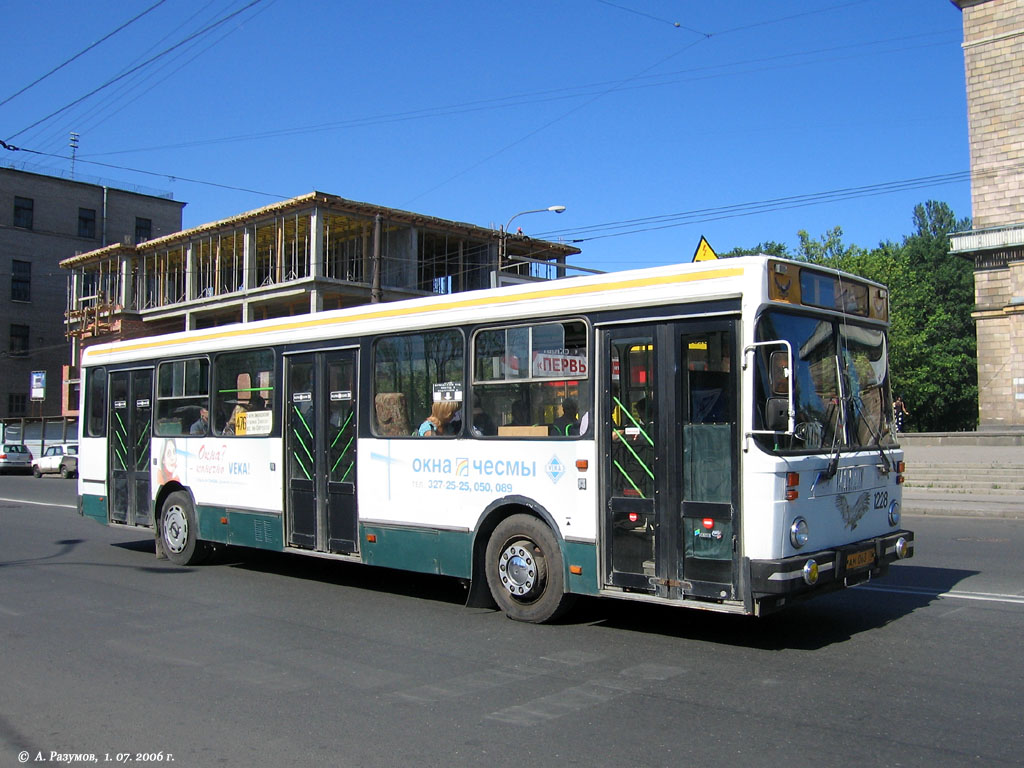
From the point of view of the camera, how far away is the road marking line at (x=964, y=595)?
8711 mm

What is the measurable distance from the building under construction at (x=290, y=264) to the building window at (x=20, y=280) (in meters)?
11.8

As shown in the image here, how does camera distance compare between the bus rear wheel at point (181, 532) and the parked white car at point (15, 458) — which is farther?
the parked white car at point (15, 458)

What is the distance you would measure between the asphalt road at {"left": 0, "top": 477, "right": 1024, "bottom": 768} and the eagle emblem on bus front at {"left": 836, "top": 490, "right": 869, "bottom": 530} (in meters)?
0.98

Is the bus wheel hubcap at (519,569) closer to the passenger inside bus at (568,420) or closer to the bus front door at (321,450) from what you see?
the passenger inside bus at (568,420)

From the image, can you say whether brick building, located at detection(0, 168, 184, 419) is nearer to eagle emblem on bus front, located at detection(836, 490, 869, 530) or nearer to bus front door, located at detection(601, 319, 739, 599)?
bus front door, located at detection(601, 319, 739, 599)

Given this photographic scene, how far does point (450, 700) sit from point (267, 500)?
559 centimetres

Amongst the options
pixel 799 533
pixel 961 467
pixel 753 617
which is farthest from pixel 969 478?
pixel 799 533

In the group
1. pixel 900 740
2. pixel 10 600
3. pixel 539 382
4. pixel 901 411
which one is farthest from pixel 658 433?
pixel 901 411

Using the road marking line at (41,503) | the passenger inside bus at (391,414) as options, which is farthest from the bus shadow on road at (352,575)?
the road marking line at (41,503)

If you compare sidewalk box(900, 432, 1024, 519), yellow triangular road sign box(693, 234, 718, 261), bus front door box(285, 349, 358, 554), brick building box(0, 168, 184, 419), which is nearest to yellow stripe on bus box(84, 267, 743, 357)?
bus front door box(285, 349, 358, 554)

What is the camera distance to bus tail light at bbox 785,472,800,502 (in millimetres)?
6637

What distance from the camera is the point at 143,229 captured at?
7112cm

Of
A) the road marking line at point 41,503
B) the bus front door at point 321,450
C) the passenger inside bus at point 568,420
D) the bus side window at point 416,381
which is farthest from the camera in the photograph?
the road marking line at point 41,503

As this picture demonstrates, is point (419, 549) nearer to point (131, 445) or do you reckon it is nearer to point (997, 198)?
point (131, 445)
